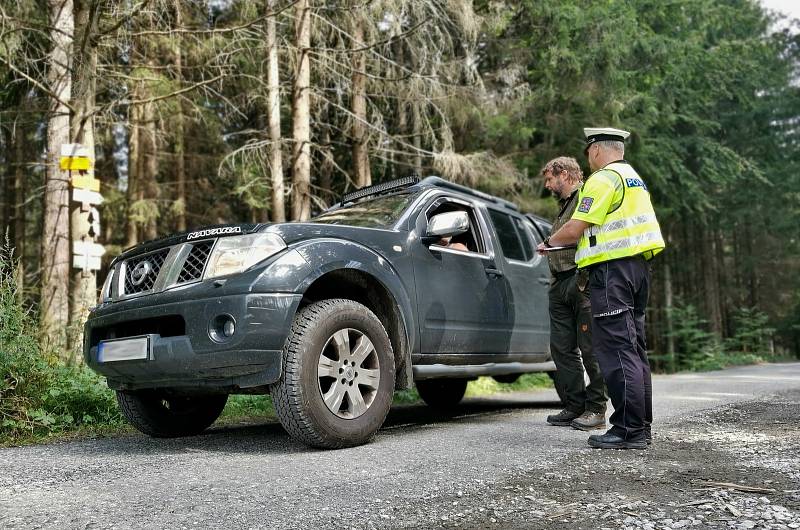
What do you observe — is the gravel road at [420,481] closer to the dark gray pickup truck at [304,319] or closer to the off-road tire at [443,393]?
the dark gray pickup truck at [304,319]

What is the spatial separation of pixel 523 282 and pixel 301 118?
7.14m

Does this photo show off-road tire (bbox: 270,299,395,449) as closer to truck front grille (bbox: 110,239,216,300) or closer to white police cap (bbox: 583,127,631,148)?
truck front grille (bbox: 110,239,216,300)

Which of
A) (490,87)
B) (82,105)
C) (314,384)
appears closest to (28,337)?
(314,384)

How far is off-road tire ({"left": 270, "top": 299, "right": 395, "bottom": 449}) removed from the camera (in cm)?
380

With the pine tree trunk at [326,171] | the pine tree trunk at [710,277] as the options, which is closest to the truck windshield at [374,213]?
the pine tree trunk at [326,171]

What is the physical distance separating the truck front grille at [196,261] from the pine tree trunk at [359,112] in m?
9.03

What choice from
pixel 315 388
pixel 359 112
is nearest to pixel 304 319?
pixel 315 388

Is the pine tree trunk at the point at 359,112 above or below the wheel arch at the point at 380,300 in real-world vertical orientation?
above

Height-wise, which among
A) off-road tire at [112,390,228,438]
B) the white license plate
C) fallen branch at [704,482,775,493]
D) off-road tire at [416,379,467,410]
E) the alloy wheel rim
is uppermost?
the white license plate

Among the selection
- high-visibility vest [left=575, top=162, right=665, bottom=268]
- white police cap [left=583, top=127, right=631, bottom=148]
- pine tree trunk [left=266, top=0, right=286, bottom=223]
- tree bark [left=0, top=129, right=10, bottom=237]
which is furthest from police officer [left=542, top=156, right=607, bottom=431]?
tree bark [left=0, top=129, right=10, bottom=237]

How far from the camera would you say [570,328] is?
541cm

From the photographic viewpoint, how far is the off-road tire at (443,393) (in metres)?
7.22

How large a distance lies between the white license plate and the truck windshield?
173cm

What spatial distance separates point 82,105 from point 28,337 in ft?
16.1
